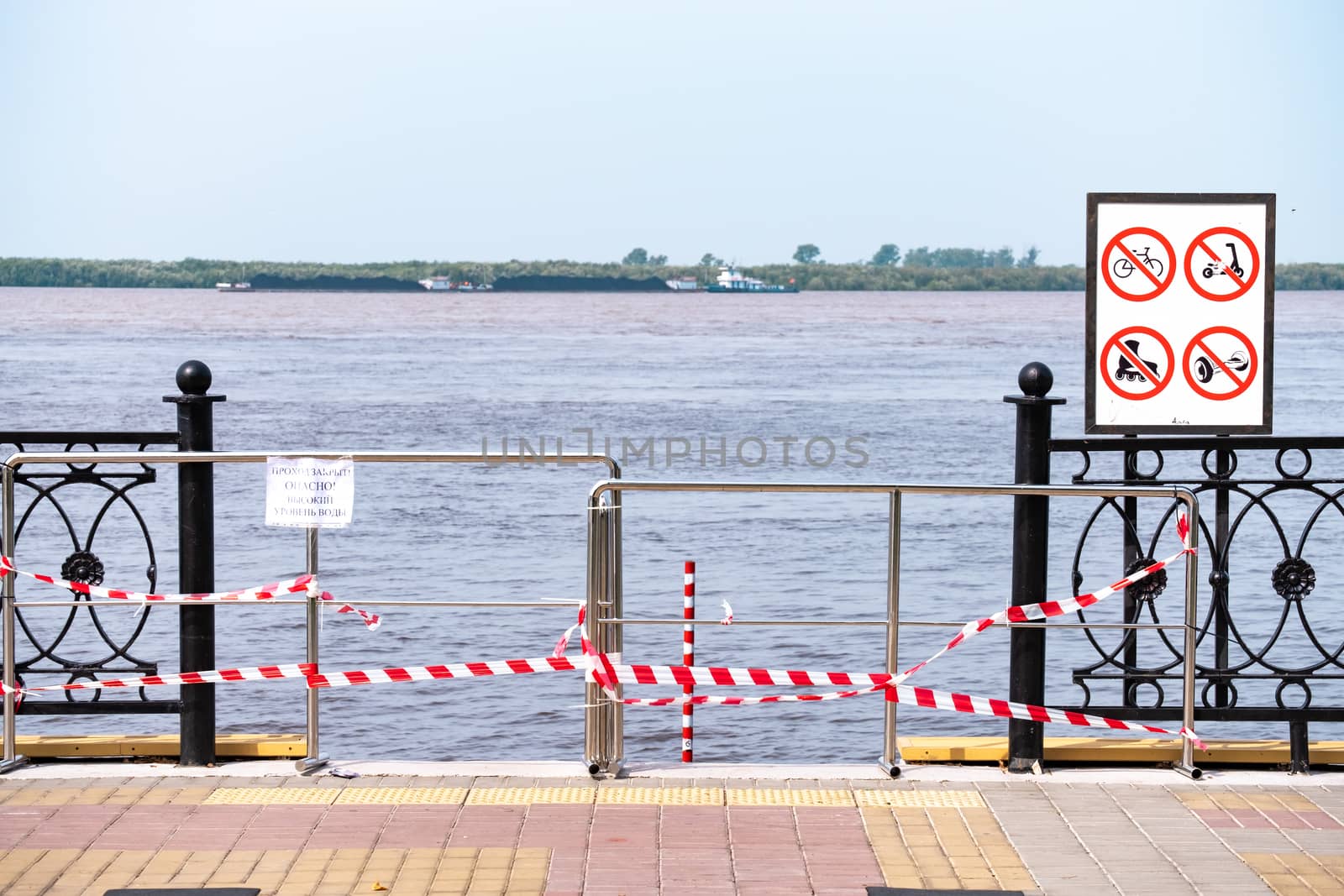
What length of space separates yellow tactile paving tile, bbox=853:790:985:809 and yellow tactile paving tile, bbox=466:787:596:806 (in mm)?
1193

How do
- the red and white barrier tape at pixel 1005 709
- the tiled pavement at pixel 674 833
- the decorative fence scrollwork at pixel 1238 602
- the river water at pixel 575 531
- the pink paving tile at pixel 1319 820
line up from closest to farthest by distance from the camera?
the tiled pavement at pixel 674 833 → the pink paving tile at pixel 1319 820 → the red and white barrier tape at pixel 1005 709 → the decorative fence scrollwork at pixel 1238 602 → the river water at pixel 575 531

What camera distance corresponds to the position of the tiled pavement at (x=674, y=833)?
5777 millimetres

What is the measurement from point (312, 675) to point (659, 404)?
129ft

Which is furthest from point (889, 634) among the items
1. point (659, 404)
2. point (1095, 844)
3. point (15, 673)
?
point (659, 404)

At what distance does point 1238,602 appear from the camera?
58.6 feet

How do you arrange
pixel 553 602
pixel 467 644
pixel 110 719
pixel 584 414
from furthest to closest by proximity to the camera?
pixel 584 414 < pixel 467 644 < pixel 110 719 < pixel 553 602

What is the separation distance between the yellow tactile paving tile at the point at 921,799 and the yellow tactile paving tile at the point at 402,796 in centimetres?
175

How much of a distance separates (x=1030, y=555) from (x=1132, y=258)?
1.56m

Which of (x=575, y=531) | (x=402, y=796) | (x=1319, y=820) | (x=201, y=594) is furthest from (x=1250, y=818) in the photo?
(x=575, y=531)

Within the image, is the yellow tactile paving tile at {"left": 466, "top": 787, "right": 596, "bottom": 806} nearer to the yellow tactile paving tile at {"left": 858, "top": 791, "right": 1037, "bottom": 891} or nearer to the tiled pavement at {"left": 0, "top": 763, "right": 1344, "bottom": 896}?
the tiled pavement at {"left": 0, "top": 763, "right": 1344, "bottom": 896}

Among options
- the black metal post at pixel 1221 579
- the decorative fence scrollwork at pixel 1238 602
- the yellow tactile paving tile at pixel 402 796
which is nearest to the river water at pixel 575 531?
the decorative fence scrollwork at pixel 1238 602

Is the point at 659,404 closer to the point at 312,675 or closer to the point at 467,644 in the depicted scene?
the point at 467,644

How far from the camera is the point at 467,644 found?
15039mm

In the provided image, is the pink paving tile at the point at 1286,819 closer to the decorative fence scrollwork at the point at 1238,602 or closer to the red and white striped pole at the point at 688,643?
the decorative fence scrollwork at the point at 1238,602
